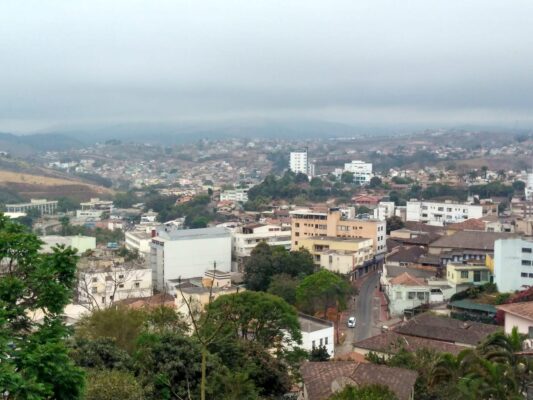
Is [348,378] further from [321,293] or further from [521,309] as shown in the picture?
[321,293]

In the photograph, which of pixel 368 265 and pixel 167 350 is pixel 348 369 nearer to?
pixel 167 350

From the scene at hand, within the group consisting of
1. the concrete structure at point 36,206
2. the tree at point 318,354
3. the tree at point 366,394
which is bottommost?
the concrete structure at point 36,206

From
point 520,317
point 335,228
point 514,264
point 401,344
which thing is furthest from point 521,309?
point 335,228

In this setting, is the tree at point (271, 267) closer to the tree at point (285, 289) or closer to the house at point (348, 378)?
the tree at point (285, 289)

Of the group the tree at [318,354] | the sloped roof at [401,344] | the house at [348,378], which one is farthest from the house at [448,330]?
the house at [348,378]

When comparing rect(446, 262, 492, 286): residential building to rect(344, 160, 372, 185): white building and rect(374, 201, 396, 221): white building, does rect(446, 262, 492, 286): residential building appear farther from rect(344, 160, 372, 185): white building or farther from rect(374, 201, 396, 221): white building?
rect(344, 160, 372, 185): white building

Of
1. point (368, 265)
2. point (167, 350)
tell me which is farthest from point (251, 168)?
point (167, 350)

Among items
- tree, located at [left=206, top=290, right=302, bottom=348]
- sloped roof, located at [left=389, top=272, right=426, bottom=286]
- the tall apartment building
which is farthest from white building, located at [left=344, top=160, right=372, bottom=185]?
tree, located at [left=206, top=290, right=302, bottom=348]
